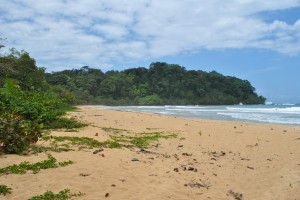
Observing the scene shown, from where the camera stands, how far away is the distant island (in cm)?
7874

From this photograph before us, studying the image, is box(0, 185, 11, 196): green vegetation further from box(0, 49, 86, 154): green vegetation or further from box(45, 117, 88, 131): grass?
box(45, 117, 88, 131): grass

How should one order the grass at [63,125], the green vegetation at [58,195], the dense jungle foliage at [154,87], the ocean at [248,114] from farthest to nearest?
the dense jungle foliage at [154,87]
the ocean at [248,114]
the grass at [63,125]
the green vegetation at [58,195]

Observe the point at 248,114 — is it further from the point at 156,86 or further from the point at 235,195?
the point at 156,86

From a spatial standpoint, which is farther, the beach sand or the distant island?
the distant island

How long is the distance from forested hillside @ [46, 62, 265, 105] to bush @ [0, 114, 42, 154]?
6380cm

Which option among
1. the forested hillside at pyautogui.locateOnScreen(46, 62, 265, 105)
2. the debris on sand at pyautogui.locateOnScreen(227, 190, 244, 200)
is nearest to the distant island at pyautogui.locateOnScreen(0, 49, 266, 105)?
the forested hillside at pyautogui.locateOnScreen(46, 62, 265, 105)

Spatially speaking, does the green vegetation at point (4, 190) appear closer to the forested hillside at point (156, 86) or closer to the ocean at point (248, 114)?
the ocean at point (248, 114)

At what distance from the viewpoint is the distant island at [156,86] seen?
78.7 metres

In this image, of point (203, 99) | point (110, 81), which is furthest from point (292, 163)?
point (203, 99)

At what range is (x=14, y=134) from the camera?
673cm

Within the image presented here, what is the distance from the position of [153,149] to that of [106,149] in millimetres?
1461

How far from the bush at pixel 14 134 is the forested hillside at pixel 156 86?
63.8 m

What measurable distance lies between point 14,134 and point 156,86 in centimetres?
8314

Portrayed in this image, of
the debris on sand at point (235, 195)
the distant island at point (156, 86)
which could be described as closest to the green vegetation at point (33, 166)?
the debris on sand at point (235, 195)
